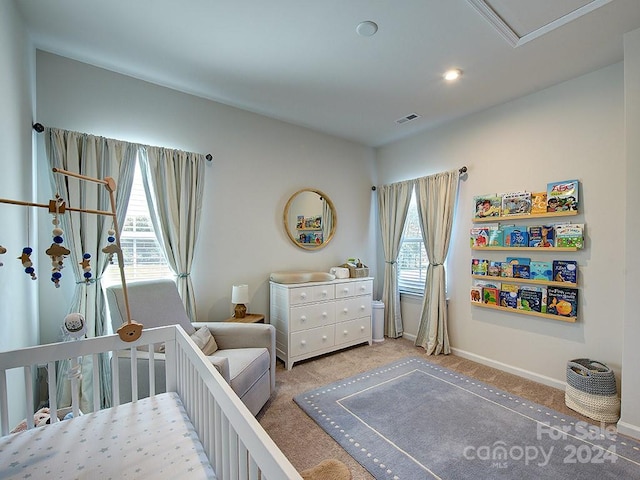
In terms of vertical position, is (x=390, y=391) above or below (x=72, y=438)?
below

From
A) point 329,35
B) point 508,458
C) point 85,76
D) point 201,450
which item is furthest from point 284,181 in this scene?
point 508,458

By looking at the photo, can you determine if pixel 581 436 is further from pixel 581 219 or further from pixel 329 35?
pixel 329 35

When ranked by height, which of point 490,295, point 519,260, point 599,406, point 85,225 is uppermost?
point 85,225

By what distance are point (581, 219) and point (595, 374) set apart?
3.87 feet

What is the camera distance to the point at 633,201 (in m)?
1.88

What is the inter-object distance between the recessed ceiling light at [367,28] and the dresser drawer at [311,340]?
2.58 meters

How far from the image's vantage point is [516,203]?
2707mm

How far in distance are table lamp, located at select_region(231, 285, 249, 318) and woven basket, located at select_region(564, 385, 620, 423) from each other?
109 inches

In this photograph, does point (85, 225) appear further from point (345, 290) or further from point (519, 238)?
point (519, 238)

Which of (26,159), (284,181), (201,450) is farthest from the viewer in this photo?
(284,181)

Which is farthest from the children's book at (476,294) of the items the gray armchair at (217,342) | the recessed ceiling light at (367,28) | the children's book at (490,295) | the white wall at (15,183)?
the white wall at (15,183)

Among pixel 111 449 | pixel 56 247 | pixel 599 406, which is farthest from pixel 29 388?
pixel 599 406

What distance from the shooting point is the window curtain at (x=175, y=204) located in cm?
248

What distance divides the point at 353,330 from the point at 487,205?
1.98 meters
